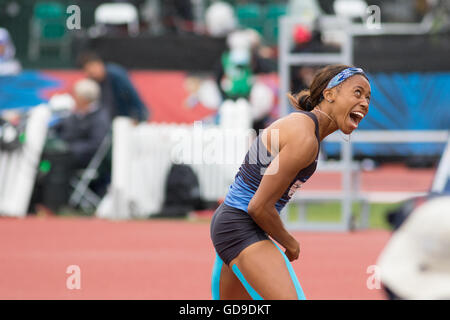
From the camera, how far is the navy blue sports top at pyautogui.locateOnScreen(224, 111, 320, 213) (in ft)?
15.5

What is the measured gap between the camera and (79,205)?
13938 millimetres

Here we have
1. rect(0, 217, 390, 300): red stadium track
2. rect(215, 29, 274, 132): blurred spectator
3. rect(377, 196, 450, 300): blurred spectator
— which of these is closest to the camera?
rect(377, 196, 450, 300): blurred spectator

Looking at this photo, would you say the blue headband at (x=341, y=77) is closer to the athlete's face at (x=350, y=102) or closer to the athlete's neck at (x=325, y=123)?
the athlete's face at (x=350, y=102)

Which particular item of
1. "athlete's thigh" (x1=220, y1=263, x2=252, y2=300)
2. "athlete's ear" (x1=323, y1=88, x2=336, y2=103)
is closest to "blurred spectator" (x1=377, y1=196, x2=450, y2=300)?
"athlete's ear" (x1=323, y1=88, x2=336, y2=103)

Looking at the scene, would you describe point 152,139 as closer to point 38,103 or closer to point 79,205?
point 79,205

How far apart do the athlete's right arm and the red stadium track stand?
3.44m

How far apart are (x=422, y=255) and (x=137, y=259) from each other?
7.67 m

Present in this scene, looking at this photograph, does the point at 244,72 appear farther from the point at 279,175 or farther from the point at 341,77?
the point at 279,175

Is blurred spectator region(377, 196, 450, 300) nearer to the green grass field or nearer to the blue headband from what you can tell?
the blue headband

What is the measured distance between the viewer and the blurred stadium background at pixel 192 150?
979 centimetres

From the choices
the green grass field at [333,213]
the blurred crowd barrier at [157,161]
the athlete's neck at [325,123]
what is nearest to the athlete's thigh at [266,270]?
the athlete's neck at [325,123]

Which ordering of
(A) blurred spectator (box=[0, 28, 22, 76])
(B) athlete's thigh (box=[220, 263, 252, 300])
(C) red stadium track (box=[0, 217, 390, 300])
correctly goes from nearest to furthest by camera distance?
1. (B) athlete's thigh (box=[220, 263, 252, 300])
2. (C) red stadium track (box=[0, 217, 390, 300])
3. (A) blurred spectator (box=[0, 28, 22, 76])

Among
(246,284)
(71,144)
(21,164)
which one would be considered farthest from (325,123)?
(71,144)
